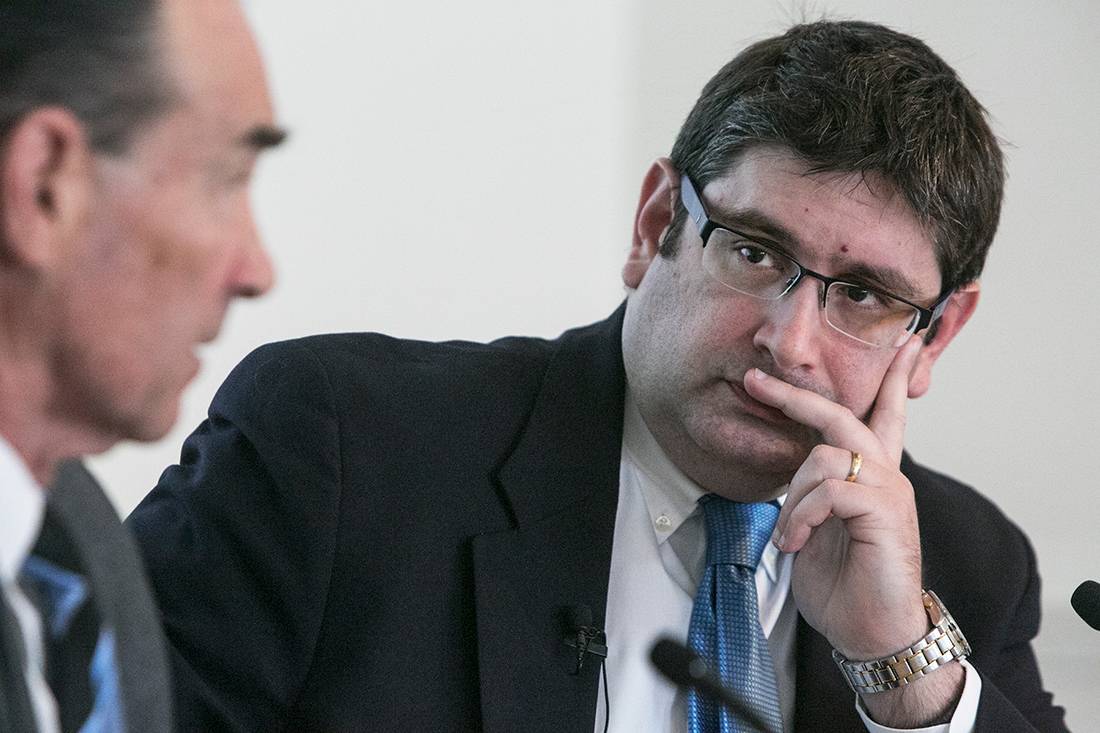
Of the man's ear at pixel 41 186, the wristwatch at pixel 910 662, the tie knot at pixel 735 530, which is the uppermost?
the man's ear at pixel 41 186

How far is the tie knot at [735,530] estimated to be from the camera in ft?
6.07

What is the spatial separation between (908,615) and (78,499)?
1.08 meters

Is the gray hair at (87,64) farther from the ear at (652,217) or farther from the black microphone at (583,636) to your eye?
the ear at (652,217)

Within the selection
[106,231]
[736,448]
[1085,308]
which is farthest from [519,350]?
[1085,308]

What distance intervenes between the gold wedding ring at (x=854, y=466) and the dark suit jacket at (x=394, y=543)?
258 millimetres

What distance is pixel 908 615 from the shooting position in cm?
183

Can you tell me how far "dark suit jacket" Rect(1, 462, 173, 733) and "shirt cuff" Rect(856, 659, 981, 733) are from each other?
39.4 inches

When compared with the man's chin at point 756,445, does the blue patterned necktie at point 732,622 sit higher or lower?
lower

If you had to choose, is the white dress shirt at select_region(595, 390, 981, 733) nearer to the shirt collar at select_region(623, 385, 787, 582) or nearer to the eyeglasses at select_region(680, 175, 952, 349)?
the shirt collar at select_region(623, 385, 787, 582)

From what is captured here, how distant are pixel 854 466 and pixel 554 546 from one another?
0.40 meters

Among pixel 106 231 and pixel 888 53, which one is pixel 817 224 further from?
pixel 106 231

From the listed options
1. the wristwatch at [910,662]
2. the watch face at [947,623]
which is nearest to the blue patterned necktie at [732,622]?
the wristwatch at [910,662]

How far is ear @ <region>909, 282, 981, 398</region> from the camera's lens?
2.00 meters

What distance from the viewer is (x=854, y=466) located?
180 centimetres
